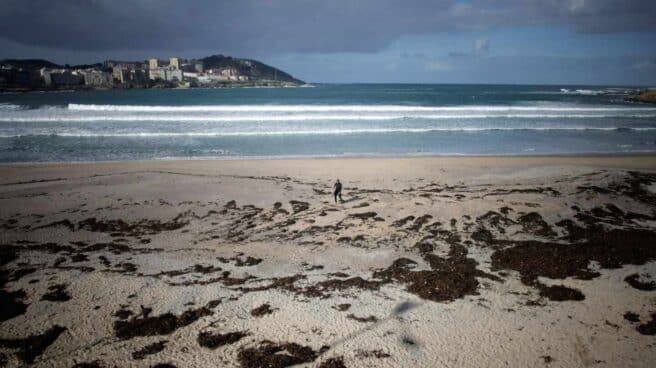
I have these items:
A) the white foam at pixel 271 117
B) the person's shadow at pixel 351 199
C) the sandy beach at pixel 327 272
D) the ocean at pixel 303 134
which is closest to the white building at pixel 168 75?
the ocean at pixel 303 134

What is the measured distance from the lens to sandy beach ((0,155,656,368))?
5172 millimetres

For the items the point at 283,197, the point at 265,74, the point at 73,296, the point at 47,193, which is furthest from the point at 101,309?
the point at 265,74

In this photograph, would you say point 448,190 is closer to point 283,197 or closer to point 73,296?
point 283,197

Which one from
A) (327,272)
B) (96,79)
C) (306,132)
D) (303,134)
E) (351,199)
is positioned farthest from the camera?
(96,79)

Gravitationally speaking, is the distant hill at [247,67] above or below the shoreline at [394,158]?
above

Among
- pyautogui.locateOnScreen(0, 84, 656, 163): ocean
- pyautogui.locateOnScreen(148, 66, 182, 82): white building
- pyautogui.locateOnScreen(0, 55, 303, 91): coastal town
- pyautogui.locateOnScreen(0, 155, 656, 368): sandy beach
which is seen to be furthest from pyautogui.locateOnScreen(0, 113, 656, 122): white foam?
pyautogui.locateOnScreen(148, 66, 182, 82): white building

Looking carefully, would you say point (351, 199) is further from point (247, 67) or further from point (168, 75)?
point (247, 67)

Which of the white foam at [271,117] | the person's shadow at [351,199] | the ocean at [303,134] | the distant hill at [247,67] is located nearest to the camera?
the person's shadow at [351,199]

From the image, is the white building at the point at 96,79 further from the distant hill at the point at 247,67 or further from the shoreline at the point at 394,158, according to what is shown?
the shoreline at the point at 394,158

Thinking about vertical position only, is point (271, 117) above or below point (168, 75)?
below

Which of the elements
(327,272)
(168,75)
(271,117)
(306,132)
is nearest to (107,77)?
(168,75)

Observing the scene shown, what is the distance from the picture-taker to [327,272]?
736cm

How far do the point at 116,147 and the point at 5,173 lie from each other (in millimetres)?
6146

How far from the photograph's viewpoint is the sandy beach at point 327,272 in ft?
17.0
